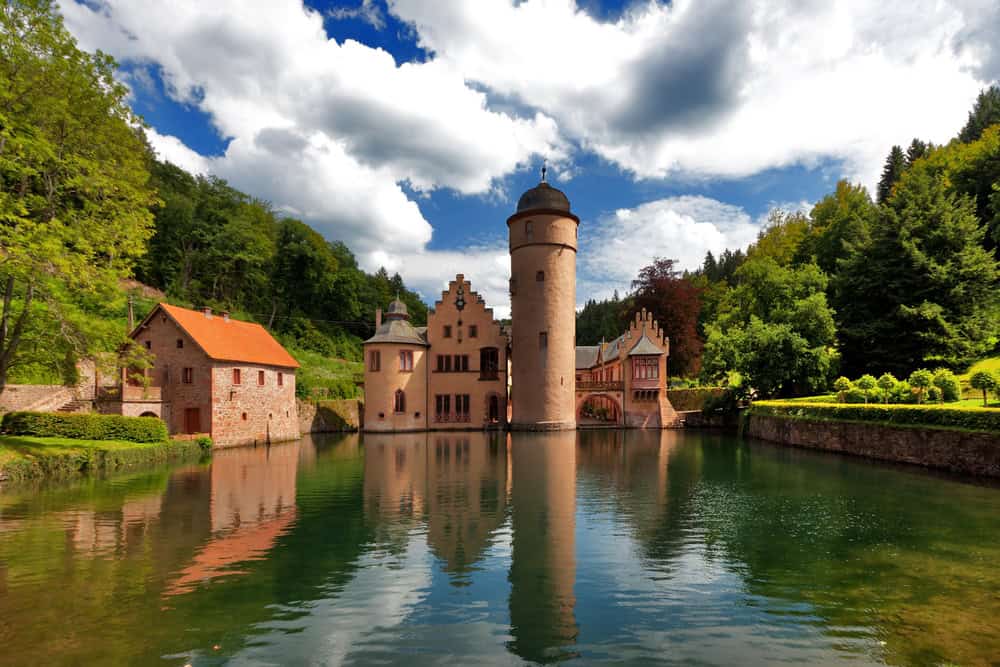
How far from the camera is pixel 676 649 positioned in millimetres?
7012

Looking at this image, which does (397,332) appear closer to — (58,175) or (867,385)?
(58,175)

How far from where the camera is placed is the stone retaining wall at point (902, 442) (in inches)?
778

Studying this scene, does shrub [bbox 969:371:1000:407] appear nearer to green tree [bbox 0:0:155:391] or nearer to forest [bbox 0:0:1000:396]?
forest [bbox 0:0:1000:396]

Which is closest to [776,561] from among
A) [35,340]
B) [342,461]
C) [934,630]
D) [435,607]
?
[934,630]

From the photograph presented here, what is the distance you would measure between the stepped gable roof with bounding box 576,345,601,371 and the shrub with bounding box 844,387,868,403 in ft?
110

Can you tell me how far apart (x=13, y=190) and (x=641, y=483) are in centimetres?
2896

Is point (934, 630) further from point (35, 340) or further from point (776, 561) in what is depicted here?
point (35, 340)

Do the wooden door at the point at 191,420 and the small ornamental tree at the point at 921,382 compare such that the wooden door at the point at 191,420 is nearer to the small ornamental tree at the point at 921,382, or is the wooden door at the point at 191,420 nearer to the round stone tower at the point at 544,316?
the round stone tower at the point at 544,316

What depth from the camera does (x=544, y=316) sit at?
43750mm

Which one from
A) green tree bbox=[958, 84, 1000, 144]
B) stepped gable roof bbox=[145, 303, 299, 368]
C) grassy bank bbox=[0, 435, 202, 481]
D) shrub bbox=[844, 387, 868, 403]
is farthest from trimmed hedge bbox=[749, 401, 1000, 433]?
green tree bbox=[958, 84, 1000, 144]

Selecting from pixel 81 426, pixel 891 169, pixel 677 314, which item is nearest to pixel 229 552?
pixel 81 426

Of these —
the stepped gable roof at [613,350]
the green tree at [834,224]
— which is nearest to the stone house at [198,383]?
the stepped gable roof at [613,350]

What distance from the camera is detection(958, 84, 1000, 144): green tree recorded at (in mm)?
70875

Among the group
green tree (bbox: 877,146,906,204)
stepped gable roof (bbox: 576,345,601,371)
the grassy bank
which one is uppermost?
green tree (bbox: 877,146,906,204)
